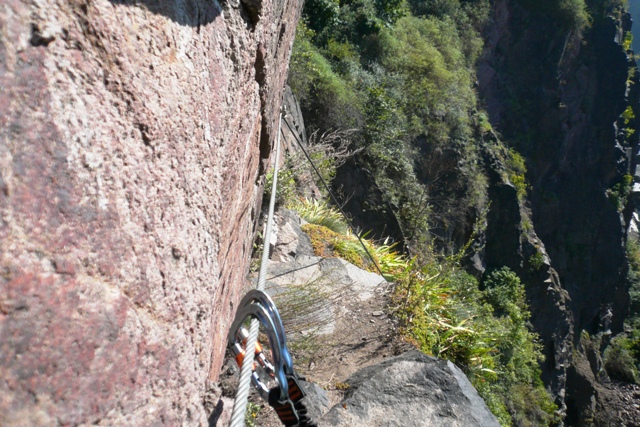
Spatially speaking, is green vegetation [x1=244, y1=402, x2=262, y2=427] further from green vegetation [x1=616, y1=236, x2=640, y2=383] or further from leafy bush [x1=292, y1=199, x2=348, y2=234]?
green vegetation [x1=616, y1=236, x2=640, y2=383]

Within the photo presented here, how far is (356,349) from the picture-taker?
444 centimetres

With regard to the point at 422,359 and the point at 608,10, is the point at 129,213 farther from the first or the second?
the point at 608,10

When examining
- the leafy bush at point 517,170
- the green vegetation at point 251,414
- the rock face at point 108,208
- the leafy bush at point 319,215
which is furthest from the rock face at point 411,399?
the leafy bush at point 517,170

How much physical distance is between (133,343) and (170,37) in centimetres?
75

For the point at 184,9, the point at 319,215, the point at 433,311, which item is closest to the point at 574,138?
the point at 319,215

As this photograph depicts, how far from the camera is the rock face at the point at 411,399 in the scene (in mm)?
3279

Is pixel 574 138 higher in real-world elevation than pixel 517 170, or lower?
higher

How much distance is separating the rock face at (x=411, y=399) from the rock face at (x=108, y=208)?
217 centimetres

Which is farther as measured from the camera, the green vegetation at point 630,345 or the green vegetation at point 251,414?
the green vegetation at point 630,345

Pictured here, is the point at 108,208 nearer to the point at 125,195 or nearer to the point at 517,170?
the point at 125,195

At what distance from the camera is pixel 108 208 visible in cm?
99

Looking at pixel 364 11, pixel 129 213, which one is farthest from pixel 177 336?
pixel 364 11

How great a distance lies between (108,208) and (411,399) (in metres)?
2.91

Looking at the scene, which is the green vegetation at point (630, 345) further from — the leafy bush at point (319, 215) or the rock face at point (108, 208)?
the rock face at point (108, 208)
